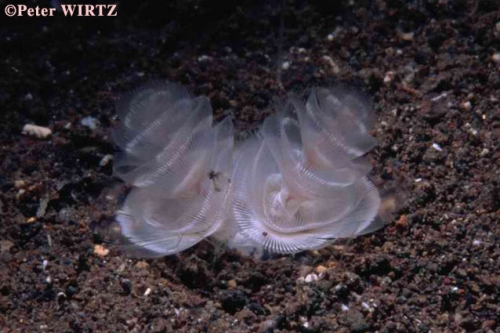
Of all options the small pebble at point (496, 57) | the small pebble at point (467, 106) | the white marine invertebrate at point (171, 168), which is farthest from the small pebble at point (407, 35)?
the white marine invertebrate at point (171, 168)

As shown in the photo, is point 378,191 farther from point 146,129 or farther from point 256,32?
point 256,32

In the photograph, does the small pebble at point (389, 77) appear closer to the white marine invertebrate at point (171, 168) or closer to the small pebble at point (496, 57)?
the small pebble at point (496, 57)

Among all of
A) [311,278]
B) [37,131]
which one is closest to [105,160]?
[37,131]

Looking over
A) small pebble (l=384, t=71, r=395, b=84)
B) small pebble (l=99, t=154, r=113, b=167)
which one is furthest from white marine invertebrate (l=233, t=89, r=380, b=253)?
small pebble (l=99, t=154, r=113, b=167)

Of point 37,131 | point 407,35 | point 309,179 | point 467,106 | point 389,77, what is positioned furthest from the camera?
point 407,35

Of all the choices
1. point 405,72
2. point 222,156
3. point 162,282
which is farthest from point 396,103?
point 162,282

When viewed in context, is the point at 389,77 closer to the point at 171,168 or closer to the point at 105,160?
the point at 171,168
